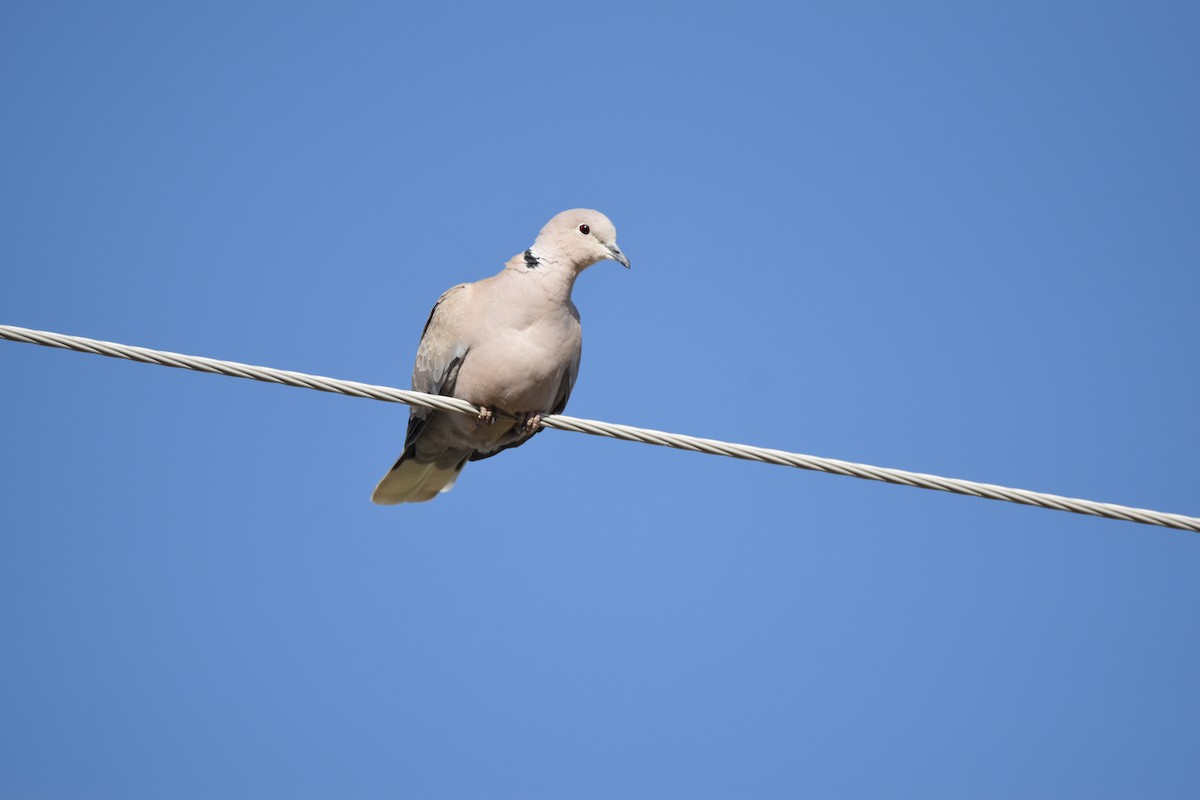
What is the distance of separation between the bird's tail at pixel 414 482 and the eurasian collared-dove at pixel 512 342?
21 centimetres

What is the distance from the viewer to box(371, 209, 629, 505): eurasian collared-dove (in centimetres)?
582

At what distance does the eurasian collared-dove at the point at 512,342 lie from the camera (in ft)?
19.1

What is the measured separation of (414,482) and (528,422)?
4.01 ft

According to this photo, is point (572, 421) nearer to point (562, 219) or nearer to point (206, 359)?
point (206, 359)

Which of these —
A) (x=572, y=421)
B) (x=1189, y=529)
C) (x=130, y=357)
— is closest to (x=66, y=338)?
(x=130, y=357)

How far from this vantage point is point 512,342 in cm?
580

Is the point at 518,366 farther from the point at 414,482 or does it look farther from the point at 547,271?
the point at 414,482

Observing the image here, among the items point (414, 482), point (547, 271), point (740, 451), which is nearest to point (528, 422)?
point (547, 271)

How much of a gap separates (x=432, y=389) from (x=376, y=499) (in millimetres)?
969

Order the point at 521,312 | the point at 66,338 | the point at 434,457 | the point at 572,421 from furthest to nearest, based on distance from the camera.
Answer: the point at 434,457 < the point at 521,312 < the point at 572,421 < the point at 66,338

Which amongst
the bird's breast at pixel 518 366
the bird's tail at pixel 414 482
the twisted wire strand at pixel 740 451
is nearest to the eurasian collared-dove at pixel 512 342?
the bird's breast at pixel 518 366

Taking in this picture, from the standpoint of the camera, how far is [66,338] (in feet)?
13.2

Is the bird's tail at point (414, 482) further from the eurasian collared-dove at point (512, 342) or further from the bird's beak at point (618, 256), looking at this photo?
the bird's beak at point (618, 256)

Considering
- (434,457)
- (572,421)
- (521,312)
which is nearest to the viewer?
(572,421)
